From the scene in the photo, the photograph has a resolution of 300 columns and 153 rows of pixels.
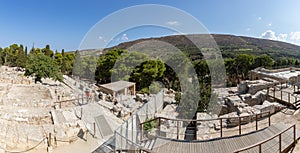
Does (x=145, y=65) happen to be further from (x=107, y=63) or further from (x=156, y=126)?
(x=156, y=126)

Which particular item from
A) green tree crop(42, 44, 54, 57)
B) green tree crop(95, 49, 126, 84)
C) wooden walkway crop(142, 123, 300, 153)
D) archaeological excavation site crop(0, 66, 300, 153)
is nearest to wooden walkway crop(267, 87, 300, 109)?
archaeological excavation site crop(0, 66, 300, 153)

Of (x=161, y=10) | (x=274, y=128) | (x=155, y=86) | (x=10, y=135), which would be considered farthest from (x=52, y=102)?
(x=274, y=128)

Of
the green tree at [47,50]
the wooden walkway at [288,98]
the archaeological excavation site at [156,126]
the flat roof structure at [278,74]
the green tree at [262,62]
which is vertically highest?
the green tree at [47,50]

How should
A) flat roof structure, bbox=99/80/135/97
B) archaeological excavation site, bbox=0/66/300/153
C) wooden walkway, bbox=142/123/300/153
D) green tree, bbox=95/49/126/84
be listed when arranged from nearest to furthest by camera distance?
wooden walkway, bbox=142/123/300/153
archaeological excavation site, bbox=0/66/300/153
flat roof structure, bbox=99/80/135/97
green tree, bbox=95/49/126/84

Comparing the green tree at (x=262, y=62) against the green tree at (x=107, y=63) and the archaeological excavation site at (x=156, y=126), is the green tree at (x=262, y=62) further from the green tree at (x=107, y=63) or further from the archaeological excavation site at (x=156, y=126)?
the green tree at (x=107, y=63)

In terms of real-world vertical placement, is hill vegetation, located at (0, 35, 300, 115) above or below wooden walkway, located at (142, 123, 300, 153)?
above

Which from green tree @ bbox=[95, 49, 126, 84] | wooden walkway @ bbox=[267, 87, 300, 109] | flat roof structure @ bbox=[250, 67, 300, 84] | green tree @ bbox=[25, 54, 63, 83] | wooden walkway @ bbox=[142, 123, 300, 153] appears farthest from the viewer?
green tree @ bbox=[95, 49, 126, 84]

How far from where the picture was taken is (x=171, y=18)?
10.1m

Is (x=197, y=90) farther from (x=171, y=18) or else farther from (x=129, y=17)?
(x=129, y=17)

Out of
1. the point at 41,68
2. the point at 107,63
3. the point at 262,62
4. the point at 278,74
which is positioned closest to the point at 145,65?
the point at 107,63

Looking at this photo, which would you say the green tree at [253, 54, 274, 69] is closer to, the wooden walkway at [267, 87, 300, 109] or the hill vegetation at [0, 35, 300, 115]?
Result: the hill vegetation at [0, 35, 300, 115]

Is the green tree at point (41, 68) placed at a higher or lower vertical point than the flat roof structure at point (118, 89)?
higher

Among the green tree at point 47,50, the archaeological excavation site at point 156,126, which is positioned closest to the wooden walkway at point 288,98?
the archaeological excavation site at point 156,126

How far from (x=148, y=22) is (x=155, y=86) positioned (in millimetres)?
9848
